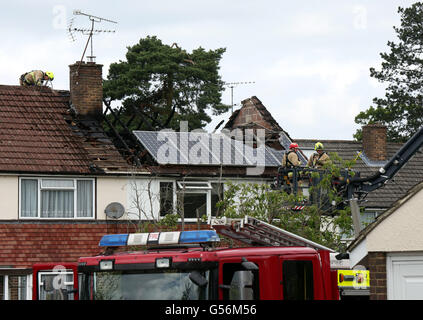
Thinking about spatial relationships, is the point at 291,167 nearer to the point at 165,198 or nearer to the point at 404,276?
the point at 165,198

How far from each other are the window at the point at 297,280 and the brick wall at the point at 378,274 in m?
1.35

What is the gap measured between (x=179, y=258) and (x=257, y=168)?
19.7m

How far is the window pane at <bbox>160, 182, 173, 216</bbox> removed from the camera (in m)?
31.4

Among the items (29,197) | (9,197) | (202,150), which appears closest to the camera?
(9,197)

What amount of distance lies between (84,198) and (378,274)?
18.8 meters

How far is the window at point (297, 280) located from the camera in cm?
1382

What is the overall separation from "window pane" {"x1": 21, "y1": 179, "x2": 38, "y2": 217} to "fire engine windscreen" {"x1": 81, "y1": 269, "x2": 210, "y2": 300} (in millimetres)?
16832

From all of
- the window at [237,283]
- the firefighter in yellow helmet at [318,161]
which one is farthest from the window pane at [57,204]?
the window at [237,283]

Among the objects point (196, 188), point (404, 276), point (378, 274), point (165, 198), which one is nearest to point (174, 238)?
point (378, 274)

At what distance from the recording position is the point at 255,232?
52.4ft

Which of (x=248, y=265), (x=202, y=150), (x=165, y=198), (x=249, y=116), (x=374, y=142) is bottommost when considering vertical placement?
(x=248, y=265)

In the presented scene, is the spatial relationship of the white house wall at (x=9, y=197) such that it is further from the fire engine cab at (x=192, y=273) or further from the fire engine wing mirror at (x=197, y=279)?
the fire engine wing mirror at (x=197, y=279)

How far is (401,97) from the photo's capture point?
2473 inches
